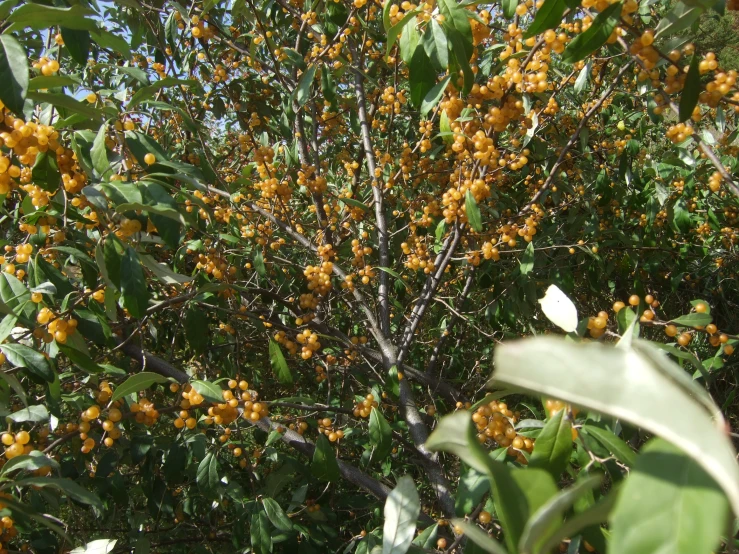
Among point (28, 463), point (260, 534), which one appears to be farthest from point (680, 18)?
point (260, 534)

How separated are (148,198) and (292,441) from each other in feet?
3.54

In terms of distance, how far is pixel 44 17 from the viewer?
1.26m

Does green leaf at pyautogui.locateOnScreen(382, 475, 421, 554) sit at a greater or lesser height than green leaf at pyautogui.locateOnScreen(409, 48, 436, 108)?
lesser

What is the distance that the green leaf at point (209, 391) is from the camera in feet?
5.16

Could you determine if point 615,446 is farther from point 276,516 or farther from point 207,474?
→ point 207,474

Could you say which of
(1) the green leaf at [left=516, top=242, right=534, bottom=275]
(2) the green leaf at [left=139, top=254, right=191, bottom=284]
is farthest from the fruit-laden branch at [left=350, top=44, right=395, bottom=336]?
(2) the green leaf at [left=139, top=254, right=191, bottom=284]

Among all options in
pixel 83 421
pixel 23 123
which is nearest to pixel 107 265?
pixel 23 123

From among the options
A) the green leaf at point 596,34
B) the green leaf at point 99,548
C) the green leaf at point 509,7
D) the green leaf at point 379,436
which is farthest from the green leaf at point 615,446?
the green leaf at point 509,7

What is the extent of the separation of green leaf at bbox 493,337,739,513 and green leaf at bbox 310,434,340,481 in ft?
4.78

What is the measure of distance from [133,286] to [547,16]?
116cm

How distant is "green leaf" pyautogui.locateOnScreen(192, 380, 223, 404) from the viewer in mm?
1574

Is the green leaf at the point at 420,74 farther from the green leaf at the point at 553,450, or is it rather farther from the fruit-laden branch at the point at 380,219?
the green leaf at the point at 553,450

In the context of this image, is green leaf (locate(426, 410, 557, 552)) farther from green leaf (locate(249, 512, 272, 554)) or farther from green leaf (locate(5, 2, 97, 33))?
green leaf (locate(249, 512, 272, 554))

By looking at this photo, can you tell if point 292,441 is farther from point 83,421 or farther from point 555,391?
point 555,391
